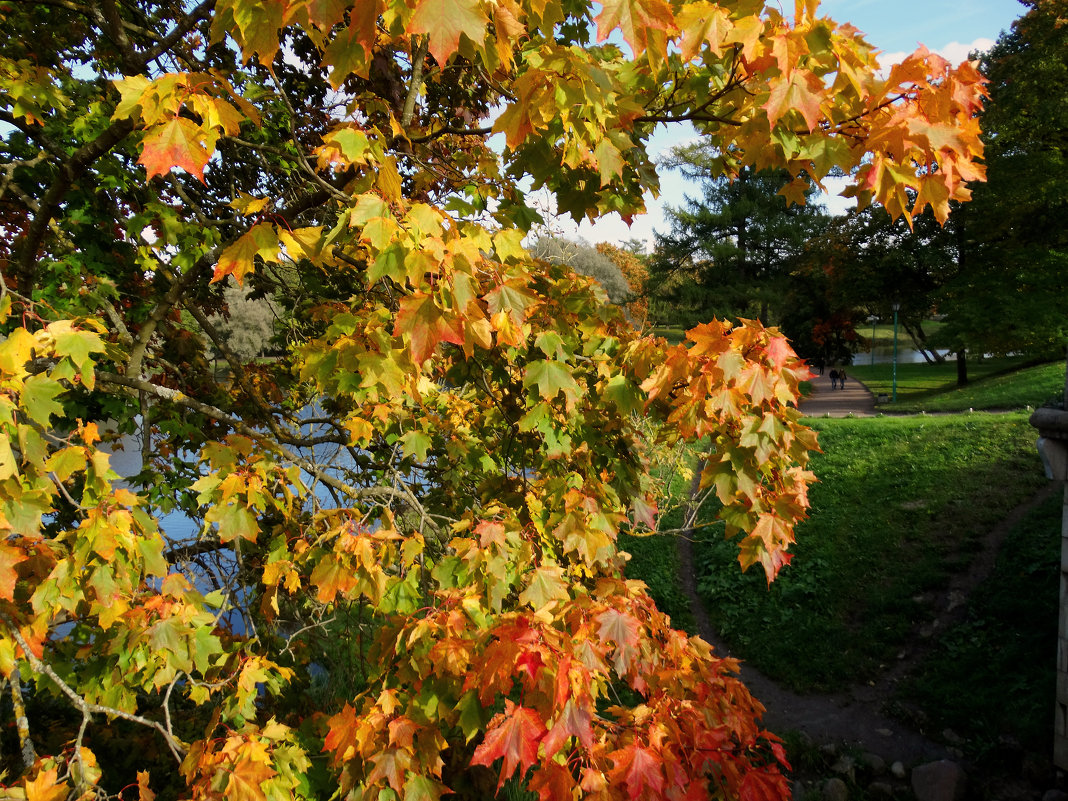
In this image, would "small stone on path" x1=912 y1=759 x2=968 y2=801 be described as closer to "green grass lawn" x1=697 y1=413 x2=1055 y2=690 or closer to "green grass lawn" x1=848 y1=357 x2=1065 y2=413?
"green grass lawn" x1=697 y1=413 x2=1055 y2=690

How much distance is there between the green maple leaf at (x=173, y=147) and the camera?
5.61 feet

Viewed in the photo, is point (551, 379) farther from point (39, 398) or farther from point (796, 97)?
point (39, 398)

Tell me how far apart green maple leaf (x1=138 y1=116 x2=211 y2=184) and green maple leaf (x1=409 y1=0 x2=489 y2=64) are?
0.83m

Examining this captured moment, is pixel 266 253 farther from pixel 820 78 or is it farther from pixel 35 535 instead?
pixel 820 78

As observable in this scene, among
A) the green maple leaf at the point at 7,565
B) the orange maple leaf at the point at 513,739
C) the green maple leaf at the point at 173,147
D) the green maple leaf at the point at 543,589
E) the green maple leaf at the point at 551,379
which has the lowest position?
the orange maple leaf at the point at 513,739

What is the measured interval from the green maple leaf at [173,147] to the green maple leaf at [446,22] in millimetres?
834

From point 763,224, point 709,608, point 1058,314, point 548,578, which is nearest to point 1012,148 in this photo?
point 1058,314

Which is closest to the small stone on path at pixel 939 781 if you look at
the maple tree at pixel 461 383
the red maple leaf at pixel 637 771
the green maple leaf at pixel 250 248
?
the maple tree at pixel 461 383

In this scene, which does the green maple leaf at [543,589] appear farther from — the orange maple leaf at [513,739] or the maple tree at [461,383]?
the orange maple leaf at [513,739]

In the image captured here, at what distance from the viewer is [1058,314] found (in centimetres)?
1447

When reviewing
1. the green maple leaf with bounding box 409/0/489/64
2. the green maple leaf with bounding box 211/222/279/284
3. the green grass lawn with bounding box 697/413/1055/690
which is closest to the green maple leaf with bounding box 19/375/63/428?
the green maple leaf with bounding box 211/222/279/284

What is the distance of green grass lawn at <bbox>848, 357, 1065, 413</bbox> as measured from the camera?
13844 mm

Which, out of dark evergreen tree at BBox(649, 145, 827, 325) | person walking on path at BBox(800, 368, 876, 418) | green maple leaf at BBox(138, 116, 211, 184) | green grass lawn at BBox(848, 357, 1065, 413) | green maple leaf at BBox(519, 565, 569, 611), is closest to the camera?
green maple leaf at BBox(138, 116, 211, 184)

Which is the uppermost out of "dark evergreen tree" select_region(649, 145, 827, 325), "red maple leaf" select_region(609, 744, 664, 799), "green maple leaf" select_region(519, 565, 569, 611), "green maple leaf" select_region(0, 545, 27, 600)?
"dark evergreen tree" select_region(649, 145, 827, 325)
